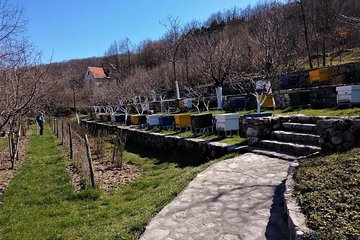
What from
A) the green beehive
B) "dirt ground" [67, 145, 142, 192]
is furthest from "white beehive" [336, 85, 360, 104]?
"dirt ground" [67, 145, 142, 192]

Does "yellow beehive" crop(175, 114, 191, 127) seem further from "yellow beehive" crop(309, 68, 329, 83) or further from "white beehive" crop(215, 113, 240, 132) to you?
"yellow beehive" crop(309, 68, 329, 83)

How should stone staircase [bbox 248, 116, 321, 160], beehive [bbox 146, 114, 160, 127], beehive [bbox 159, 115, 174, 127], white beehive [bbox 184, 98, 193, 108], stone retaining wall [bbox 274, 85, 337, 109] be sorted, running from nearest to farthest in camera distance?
stone staircase [bbox 248, 116, 321, 160] → stone retaining wall [bbox 274, 85, 337, 109] → beehive [bbox 159, 115, 174, 127] → beehive [bbox 146, 114, 160, 127] → white beehive [bbox 184, 98, 193, 108]

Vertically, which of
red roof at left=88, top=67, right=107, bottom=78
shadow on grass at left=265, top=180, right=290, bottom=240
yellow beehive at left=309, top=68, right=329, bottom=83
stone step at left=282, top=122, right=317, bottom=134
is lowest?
shadow on grass at left=265, top=180, right=290, bottom=240

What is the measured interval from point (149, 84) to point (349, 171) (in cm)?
3123

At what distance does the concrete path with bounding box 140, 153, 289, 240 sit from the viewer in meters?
4.33

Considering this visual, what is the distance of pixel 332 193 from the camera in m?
4.12

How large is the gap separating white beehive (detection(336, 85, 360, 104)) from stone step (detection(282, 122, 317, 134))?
3303 mm

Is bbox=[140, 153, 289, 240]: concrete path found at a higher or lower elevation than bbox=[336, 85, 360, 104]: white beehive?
lower

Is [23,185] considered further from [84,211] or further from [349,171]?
[349,171]

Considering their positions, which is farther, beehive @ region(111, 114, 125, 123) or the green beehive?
beehive @ region(111, 114, 125, 123)

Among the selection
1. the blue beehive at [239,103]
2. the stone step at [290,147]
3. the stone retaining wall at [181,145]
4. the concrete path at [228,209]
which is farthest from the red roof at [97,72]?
the concrete path at [228,209]

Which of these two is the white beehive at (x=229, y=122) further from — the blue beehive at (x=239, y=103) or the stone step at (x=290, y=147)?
the blue beehive at (x=239, y=103)

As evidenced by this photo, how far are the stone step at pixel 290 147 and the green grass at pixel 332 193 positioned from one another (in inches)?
69.1

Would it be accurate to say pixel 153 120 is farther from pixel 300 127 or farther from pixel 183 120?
pixel 300 127
